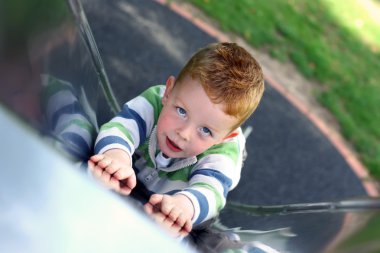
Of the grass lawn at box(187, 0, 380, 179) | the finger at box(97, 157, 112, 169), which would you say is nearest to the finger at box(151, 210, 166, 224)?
the finger at box(97, 157, 112, 169)

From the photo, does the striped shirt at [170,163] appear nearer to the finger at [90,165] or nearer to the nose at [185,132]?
the nose at [185,132]

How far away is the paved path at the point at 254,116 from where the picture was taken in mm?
2400

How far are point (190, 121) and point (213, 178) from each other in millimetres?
152

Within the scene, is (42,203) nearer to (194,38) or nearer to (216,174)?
(216,174)

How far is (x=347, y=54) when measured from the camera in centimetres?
350

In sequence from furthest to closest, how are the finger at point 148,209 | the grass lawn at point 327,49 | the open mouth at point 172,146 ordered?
the grass lawn at point 327,49 → the open mouth at point 172,146 → the finger at point 148,209

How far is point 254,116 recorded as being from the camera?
2.71 metres

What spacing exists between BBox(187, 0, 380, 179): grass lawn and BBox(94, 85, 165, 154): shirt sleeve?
186 centimetres

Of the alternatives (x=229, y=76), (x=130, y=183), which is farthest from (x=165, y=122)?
(x=130, y=183)

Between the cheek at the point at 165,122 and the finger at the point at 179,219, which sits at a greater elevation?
the cheek at the point at 165,122

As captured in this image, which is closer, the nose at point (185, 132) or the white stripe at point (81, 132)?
the white stripe at point (81, 132)

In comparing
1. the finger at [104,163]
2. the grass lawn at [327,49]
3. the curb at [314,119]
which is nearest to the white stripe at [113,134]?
the finger at [104,163]

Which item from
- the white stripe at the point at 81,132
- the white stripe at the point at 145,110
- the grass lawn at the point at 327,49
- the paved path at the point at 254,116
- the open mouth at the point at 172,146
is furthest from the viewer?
the grass lawn at the point at 327,49

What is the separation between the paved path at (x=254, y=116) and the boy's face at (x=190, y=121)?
3.16ft
